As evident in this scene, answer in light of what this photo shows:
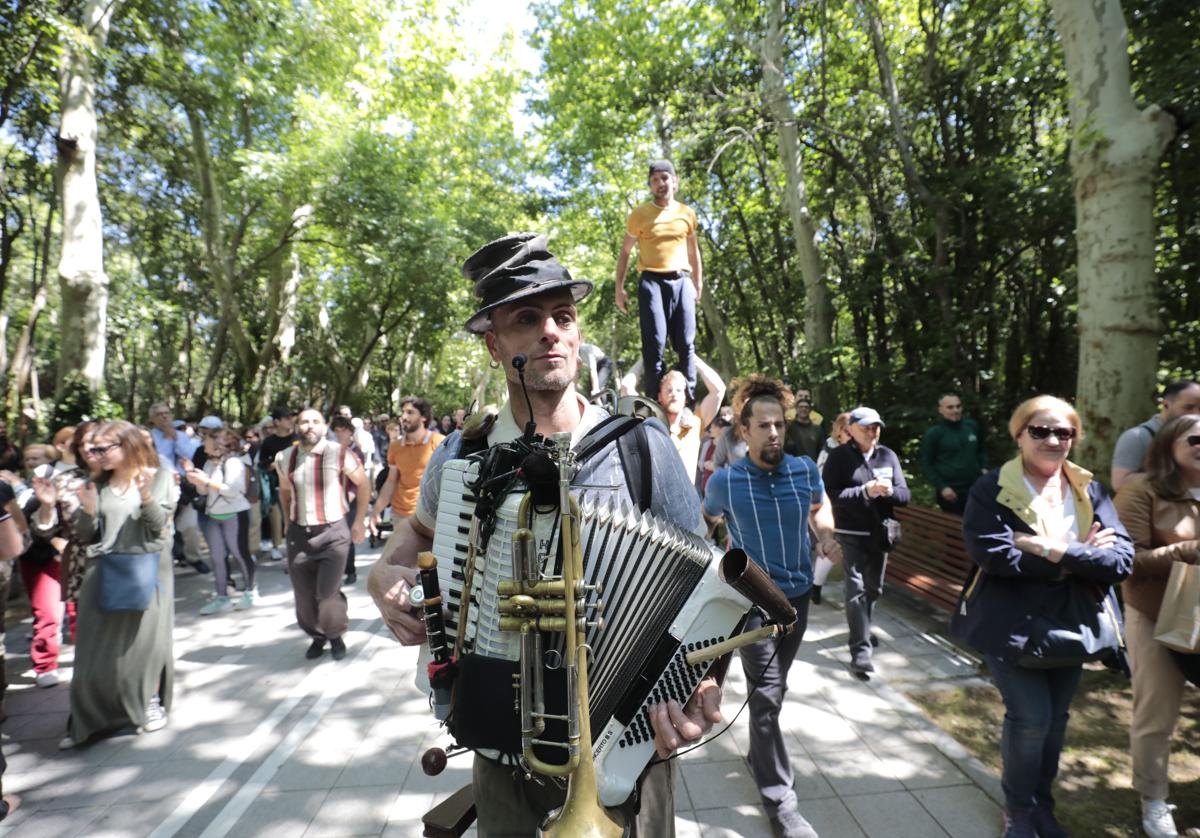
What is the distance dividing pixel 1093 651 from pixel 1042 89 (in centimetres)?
1023

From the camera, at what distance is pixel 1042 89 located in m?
9.70

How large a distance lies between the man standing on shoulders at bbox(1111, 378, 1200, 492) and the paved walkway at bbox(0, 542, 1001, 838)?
6.52 feet

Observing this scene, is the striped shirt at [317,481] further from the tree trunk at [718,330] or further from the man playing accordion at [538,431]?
the tree trunk at [718,330]

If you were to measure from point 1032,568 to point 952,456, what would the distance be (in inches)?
168

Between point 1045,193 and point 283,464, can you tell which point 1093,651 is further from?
→ point 1045,193

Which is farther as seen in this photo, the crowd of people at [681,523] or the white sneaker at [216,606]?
the white sneaker at [216,606]

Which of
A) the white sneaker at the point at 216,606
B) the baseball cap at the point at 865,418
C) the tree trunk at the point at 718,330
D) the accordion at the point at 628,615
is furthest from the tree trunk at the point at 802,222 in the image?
the accordion at the point at 628,615

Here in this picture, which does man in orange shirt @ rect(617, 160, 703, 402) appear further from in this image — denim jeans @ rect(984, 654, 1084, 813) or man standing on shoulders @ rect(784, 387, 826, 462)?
denim jeans @ rect(984, 654, 1084, 813)

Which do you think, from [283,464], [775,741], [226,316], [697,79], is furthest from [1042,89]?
[226,316]

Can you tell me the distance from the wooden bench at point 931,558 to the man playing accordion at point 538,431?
481cm

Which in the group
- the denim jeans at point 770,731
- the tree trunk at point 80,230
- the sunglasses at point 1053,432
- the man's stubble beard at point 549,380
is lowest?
the denim jeans at point 770,731

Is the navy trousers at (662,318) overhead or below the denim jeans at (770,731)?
overhead

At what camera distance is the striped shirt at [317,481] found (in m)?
5.72

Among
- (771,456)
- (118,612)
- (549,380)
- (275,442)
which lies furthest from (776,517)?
(275,442)
